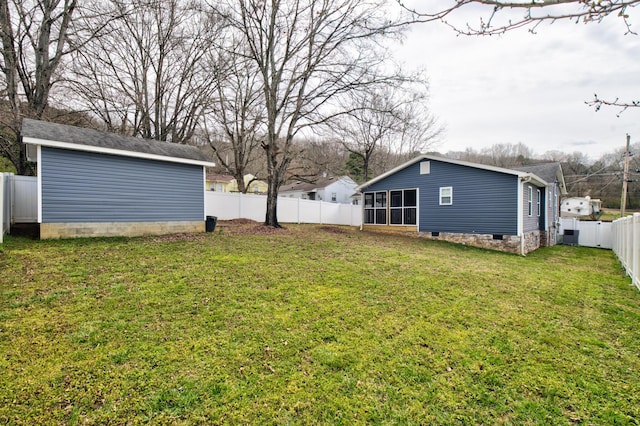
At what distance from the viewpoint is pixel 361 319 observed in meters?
3.88

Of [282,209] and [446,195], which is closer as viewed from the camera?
[446,195]

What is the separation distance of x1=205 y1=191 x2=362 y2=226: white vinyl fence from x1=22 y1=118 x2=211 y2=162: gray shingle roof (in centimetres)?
303

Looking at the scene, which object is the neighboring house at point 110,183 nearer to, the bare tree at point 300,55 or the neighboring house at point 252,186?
the bare tree at point 300,55

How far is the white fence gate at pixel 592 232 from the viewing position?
15.6 metres

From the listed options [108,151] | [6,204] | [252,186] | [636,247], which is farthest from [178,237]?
[252,186]

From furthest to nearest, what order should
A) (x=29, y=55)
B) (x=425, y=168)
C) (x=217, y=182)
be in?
(x=217, y=182) → (x=425, y=168) → (x=29, y=55)

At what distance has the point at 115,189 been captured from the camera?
8945 mm

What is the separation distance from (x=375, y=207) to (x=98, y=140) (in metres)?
12.2

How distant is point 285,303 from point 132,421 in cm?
237

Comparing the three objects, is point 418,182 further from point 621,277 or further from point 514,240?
point 621,277

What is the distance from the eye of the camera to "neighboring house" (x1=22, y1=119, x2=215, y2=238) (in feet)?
25.8

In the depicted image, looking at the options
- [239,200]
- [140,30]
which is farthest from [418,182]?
[140,30]

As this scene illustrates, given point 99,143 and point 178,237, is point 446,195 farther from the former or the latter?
point 99,143

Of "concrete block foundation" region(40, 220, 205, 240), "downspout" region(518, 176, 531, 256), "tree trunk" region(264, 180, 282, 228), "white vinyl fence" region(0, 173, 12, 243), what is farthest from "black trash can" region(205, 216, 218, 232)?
"downspout" region(518, 176, 531, 256)
